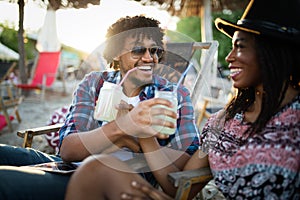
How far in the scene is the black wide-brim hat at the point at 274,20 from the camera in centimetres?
126

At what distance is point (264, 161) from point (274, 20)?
0.58m

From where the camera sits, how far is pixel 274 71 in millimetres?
1313

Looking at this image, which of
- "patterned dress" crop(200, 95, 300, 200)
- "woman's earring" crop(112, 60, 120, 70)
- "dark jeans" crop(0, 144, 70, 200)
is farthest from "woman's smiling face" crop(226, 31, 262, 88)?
"dark jeans" crop(0, 144, 70, 200)

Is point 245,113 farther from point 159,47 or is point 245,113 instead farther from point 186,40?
point 186,40

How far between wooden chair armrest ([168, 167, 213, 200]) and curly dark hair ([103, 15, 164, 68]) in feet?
2.71

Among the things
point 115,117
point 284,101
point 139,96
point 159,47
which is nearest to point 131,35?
point 159,47

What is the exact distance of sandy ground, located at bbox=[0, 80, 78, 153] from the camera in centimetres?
392

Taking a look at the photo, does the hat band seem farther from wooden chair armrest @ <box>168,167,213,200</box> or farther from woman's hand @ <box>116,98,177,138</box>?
wooden chair armrest @ <box>168,167,213,200</box>

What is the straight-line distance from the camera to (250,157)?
51.5 inches

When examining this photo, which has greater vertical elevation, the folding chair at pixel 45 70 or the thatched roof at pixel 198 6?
the thatched roof at pixel 198 6

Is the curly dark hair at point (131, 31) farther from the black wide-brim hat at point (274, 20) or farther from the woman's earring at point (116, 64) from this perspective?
the black wide-brim hat at point (274, 20)

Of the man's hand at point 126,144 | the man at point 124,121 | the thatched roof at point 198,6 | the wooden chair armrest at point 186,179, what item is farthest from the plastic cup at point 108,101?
the thatched roof at point 198,6

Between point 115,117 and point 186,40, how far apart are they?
189cm

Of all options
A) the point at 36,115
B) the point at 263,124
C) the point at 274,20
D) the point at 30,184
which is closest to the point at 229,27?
the point at 274,20
